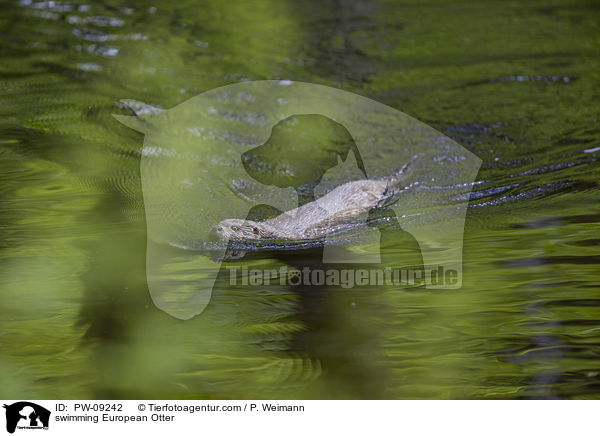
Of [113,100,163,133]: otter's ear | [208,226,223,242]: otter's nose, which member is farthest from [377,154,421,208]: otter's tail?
[113,100,163,133]: otter's ear

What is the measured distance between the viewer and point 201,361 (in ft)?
4.95

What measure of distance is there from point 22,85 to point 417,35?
6.84 feet

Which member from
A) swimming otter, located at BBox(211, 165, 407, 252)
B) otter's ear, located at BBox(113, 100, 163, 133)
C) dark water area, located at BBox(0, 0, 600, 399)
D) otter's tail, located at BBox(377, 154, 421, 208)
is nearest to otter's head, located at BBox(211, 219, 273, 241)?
swimming otter, located at BBox(211, 165, 407, 252)

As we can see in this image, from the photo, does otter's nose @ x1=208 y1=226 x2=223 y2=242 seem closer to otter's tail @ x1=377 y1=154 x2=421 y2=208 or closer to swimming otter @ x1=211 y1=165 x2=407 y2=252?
swimming otter @ x1=211 y1=165 x2=407 y2=252

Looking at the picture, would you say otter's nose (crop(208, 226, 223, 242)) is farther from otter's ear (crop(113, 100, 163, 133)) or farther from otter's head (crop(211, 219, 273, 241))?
otter's ear (crop(113, 100, 163, 133))

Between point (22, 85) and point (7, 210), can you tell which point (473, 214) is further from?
point (22, 85)

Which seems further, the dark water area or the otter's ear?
the otter's ear

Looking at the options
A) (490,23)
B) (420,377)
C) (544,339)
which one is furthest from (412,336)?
(490,23)

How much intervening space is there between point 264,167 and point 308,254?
2.37 ft

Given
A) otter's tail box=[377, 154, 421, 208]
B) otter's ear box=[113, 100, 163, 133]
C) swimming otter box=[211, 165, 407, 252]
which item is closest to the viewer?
swimming otter box=[211, 165, 407, 252]
